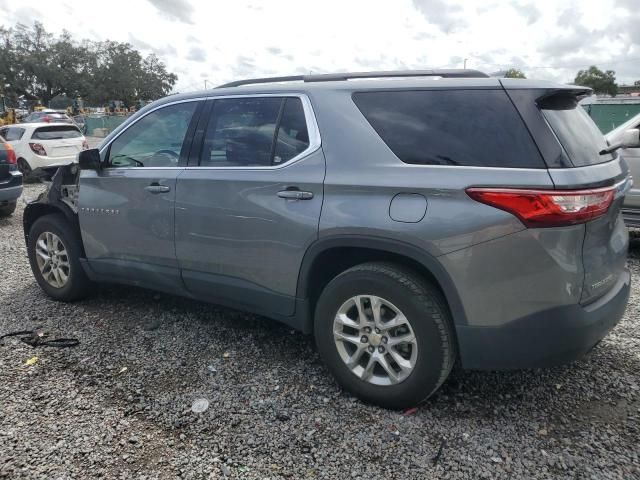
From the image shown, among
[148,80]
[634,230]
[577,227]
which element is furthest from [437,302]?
[148,80]

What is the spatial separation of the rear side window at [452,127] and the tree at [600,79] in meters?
61.5

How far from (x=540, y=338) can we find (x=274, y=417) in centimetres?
145

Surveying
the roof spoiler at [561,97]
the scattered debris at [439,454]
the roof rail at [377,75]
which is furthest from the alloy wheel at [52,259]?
the roof spoiler at [561,97]

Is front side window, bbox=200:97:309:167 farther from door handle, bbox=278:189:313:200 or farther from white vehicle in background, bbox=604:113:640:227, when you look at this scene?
white vehicle in background, bbox=604:113:640:227

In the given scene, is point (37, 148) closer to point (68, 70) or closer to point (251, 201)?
point (251, 201)

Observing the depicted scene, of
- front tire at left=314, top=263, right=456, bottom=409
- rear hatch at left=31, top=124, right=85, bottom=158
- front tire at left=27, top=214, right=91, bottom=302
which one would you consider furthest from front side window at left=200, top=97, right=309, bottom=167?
rear hatch at left=31, top=124, right=85, bottom=158

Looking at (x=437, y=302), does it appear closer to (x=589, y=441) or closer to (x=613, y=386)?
(x=589, y=441)

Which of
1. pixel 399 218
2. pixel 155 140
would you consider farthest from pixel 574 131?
pixel 155 140

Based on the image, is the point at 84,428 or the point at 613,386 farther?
the point at 613,386

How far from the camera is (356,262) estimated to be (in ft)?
9.89

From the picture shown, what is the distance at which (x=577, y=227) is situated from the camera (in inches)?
91.9

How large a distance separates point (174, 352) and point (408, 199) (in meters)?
2.05

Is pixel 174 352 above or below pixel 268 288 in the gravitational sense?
below

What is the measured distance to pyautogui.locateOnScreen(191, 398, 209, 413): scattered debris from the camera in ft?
9.51
